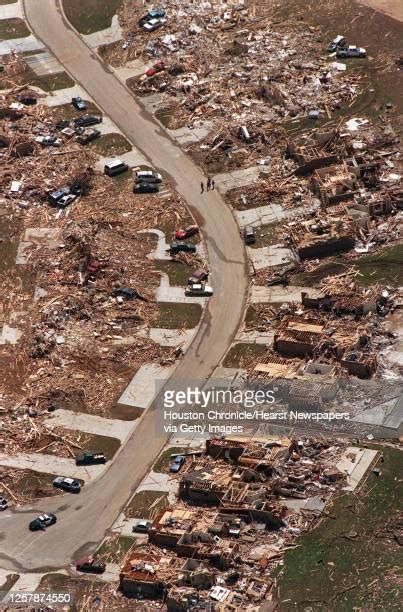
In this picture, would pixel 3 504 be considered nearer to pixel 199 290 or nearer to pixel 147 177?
pixel 199 290

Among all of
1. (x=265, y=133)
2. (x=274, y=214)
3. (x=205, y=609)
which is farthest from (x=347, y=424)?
(x=265, y=133)

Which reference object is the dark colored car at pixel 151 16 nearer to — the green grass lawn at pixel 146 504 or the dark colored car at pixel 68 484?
the dark colored car at pixel 68 484

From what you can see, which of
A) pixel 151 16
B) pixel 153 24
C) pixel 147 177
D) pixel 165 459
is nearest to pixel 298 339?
pixel 165 459

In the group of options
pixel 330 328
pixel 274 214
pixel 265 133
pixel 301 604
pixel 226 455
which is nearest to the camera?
pixel 301 604

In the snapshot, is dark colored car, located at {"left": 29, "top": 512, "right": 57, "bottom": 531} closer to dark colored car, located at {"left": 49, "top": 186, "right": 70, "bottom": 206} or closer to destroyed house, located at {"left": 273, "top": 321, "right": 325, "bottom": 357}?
destroyed house, located at {"left": 273, "top": 321, "right": 325, "bottom": 357}

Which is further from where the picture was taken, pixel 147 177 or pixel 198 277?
pixel 147 177

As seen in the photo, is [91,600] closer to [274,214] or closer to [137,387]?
[137,387]
